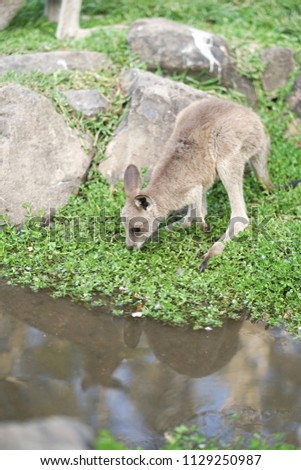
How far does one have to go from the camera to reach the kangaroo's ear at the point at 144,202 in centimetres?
675

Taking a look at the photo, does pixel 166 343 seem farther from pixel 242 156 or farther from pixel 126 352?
pixel 242 156

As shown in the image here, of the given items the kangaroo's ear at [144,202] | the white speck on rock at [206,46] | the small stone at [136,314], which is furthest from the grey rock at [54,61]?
the small stone at [136,314]

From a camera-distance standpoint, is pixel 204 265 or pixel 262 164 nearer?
pixel 204 265

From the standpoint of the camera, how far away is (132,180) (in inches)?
267

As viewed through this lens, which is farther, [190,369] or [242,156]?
[242,156]

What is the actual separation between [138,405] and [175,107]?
4.27m

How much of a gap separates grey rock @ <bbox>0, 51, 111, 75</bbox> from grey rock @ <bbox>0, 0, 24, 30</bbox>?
1213 mm

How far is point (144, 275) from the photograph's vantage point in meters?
6.58

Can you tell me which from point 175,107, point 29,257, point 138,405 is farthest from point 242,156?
point 138,405

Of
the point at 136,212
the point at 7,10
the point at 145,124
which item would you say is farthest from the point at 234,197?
the point at 7,10

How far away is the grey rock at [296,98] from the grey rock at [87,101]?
243 cm

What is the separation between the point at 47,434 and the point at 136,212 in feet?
9.15

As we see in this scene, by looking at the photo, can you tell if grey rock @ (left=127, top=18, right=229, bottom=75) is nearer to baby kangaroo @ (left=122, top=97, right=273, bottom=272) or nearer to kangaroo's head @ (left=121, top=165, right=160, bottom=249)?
baby kangaroo @ (left=122, top=97, right=273, bottom=272)

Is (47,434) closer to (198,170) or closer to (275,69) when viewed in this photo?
(198,170)
